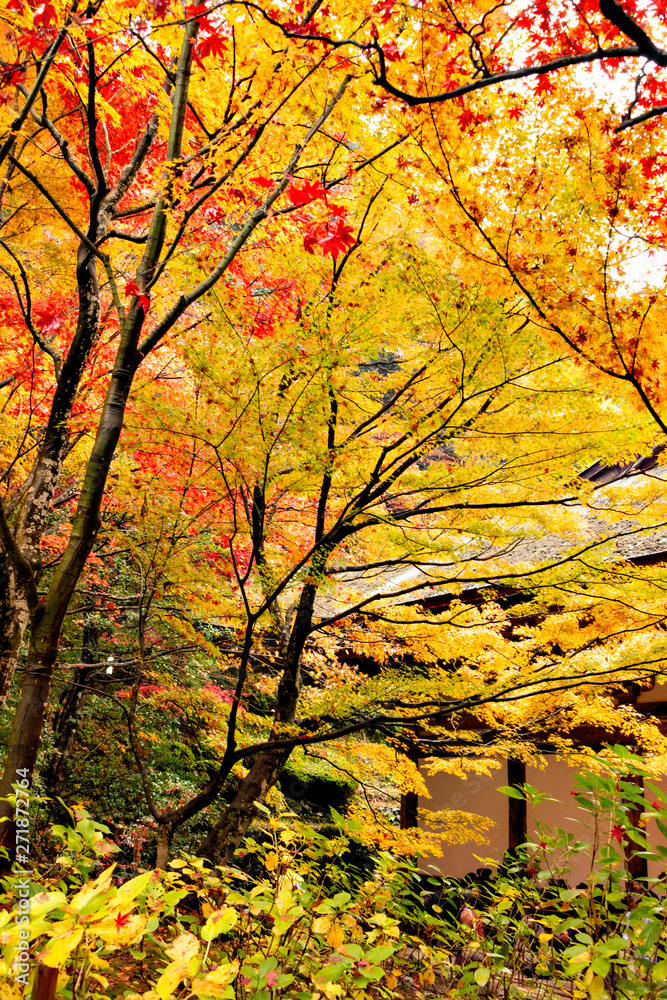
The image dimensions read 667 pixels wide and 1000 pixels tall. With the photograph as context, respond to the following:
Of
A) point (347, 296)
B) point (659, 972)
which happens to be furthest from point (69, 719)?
point (659, 972)

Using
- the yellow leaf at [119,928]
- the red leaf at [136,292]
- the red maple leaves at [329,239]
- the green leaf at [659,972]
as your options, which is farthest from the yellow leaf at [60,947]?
the red maple leaves at [329,239]

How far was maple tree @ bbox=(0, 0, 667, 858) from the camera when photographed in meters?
2.77

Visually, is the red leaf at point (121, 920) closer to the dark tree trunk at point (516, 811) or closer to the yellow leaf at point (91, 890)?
the yellow leaf at point (91, 890)

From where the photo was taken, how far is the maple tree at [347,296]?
277cm

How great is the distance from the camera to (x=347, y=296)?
386cm

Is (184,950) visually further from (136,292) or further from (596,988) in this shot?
(136,292)

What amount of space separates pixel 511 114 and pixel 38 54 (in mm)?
2510

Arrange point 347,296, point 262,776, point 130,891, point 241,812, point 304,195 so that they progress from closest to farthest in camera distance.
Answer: point 130,891
point 304,195
point 347,296
point 241,812
point 262,776

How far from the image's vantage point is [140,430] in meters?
4.48

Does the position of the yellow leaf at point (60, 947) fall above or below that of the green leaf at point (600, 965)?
above

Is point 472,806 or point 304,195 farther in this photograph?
point 472,806

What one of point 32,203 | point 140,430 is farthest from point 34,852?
point 32,203

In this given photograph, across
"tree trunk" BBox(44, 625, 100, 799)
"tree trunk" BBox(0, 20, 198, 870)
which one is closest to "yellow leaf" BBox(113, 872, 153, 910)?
"tree trunk" BBox(0, 20, 198, 870)

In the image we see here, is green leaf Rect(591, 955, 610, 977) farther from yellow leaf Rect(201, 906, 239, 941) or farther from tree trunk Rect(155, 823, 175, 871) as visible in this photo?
tree trunk Rect(155, 823, 175, 871)
